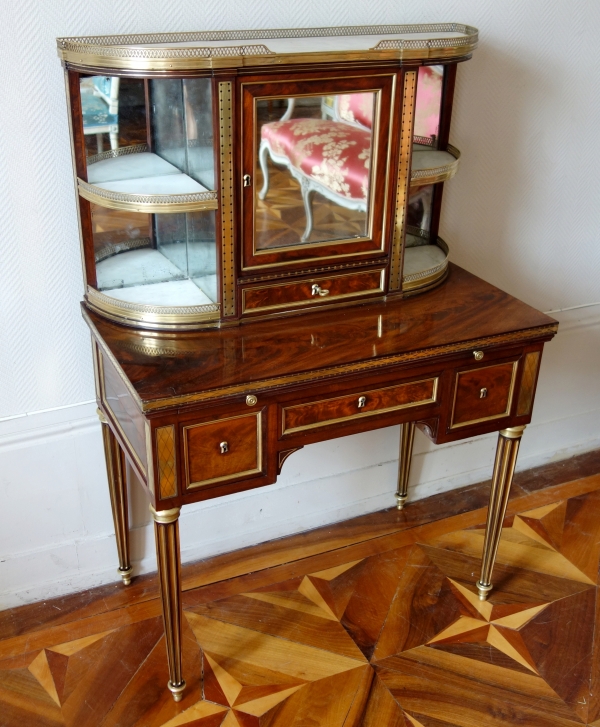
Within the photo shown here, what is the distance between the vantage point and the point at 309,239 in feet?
4.75

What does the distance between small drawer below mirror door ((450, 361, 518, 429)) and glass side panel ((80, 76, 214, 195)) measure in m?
0.57

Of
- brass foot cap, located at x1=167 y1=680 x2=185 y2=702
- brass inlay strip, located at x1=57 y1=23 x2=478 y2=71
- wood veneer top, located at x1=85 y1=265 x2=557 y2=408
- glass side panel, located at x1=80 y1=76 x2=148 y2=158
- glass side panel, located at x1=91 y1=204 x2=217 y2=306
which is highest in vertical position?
brass inlay strip, located at x1=57 y1=23 x2=478 y2=71

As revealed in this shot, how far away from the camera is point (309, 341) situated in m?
1.40

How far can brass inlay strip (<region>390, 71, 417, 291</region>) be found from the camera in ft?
4.62

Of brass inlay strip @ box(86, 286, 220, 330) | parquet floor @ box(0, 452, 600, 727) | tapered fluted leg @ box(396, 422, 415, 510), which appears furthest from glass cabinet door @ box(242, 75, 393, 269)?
parquet floor @ box(0, 452, 600, 727)

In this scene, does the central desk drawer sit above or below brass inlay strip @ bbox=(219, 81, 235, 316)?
below

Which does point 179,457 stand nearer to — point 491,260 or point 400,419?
point 400,419

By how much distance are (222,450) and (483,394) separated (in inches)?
19.9

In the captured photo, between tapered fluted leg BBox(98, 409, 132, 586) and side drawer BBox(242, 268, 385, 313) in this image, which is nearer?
side drawer BBox(242, 268, 385, 313)

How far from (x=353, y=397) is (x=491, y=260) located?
28.8 inches

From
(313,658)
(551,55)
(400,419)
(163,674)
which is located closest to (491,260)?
(551,55)

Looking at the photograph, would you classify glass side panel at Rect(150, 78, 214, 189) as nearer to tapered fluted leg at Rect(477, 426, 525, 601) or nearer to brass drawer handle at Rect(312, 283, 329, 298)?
brass drawer handle at Rect(312, 283, 329, 298)

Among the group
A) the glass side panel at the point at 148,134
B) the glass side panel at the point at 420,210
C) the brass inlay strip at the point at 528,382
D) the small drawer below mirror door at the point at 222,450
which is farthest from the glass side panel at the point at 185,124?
the brass inlay strip at the point at 528,382

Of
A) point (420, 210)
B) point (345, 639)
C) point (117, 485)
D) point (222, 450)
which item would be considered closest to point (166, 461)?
point (222, 450)
